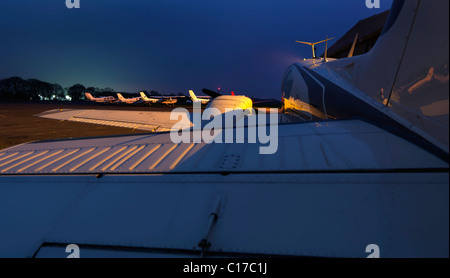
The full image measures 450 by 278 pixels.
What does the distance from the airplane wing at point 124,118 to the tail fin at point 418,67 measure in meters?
6.38

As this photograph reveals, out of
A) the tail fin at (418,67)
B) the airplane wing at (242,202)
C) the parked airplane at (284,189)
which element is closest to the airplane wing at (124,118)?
the parked airplane at (284,189)

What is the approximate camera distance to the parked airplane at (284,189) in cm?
135

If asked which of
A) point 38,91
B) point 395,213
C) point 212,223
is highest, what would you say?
point 38,91

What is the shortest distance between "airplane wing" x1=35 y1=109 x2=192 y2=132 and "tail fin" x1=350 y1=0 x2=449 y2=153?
638cm

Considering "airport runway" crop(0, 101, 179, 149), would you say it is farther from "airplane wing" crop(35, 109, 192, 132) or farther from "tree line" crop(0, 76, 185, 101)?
"tree line" crop(0, 76, 185, 101)

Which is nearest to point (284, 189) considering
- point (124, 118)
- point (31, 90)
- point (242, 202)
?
point (242, 202)

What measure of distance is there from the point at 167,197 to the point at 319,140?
1.85 meters

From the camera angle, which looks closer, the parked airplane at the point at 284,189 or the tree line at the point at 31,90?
the parked airplane at the point at 284,189

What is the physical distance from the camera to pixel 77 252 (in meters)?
1.43

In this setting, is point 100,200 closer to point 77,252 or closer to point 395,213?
point 77,252

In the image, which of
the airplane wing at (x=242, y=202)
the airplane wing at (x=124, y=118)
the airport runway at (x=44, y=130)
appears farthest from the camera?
the airport runway at (x=44, y=130)

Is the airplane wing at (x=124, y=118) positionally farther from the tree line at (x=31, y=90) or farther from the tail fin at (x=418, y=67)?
the tree line at (x=31, y=90)

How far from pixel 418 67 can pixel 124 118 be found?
8128mm
